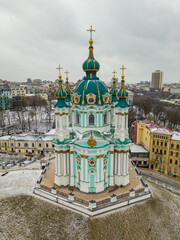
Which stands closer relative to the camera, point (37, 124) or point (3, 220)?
point (3, 220)

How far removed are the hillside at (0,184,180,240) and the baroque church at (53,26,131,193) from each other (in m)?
2.84

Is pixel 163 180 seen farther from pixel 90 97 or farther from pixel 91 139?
pixel 90 97

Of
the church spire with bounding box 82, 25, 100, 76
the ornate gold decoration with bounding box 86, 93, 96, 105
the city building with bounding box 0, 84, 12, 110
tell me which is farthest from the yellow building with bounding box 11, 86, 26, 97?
the ornate gold decoration with bounding box 86, 93, 96, 105

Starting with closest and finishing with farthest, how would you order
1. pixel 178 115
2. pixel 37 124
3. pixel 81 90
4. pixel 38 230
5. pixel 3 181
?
pixel 38 230
pixel 81 90
pixel 3 181
pixel 178 115
pixel 37 124

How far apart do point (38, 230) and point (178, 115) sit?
4356cm

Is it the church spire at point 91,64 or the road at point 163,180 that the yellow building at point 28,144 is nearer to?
the road at point 163,180

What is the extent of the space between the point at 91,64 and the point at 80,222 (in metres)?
14.2

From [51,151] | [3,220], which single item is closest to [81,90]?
[3,220]

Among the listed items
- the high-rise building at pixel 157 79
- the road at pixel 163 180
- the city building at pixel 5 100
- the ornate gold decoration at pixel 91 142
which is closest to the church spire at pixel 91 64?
the ornate gold decoration at pixel 91 142

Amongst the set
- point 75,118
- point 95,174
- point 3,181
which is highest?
point 75,118

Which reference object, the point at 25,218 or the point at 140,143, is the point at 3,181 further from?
the point at 140,143

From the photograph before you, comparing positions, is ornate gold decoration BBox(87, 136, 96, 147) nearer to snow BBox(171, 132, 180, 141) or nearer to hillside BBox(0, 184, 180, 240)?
hillside BBox(0, 184, 180, 240)

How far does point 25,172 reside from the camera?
21.2 m

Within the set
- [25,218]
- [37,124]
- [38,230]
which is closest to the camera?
[38,230]
